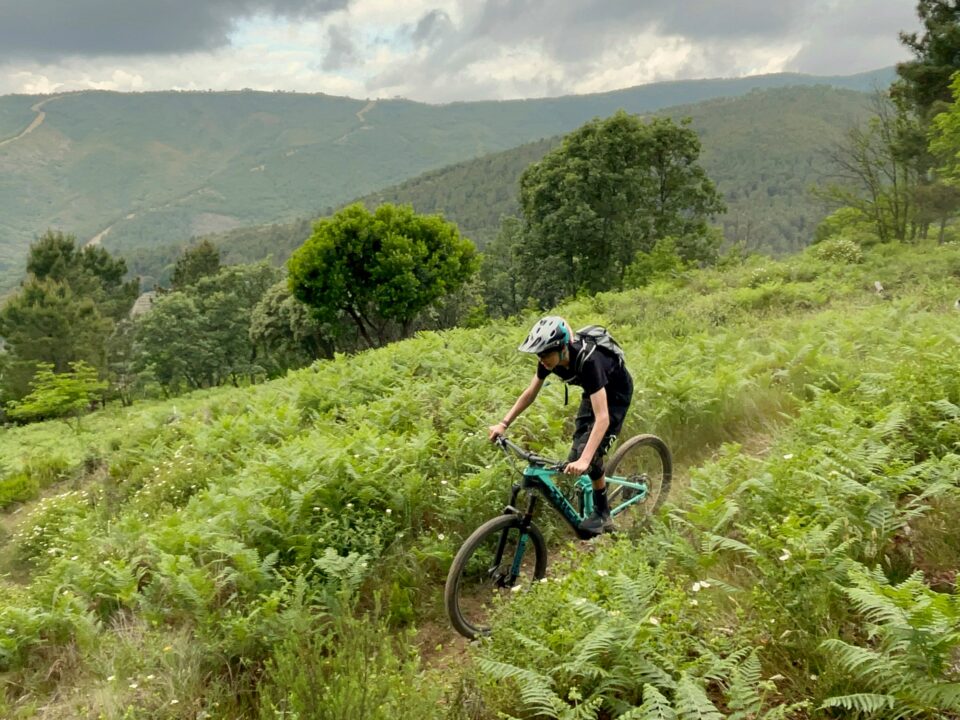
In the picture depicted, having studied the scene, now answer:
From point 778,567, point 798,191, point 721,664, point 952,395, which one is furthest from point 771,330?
point 798,191

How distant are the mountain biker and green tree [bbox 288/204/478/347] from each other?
28648 millimetres

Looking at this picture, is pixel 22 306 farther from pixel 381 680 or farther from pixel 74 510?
pixel 381 680

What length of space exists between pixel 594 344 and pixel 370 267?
99.1ft

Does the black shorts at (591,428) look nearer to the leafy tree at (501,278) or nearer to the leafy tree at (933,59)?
the leafy tree at (933,59)

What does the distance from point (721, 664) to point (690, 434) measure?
5.26 metres

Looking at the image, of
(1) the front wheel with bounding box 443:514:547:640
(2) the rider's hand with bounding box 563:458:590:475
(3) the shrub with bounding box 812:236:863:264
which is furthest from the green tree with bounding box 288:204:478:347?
(2) the rider's hand with bounding box 563:458:590:475

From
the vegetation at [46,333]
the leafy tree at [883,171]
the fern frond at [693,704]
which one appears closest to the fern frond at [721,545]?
the fern frond at [693,704]

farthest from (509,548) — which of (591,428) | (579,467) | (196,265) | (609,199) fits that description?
(196,265)

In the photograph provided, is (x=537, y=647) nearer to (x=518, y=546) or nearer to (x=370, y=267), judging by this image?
(x=518, y=546)

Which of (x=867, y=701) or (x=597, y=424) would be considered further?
(x=597, y=424)

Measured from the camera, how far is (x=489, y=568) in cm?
516

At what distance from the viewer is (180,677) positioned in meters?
4.20

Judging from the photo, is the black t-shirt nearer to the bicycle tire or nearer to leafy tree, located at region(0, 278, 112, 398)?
the bicycle tire

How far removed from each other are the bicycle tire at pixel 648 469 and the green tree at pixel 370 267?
27900 mm
